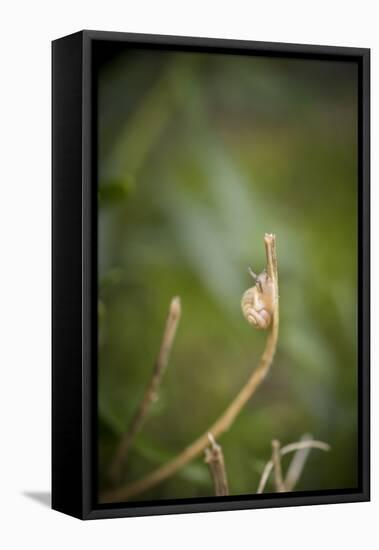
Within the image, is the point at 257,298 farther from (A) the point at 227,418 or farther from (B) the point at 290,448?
(B) the point at 290,448

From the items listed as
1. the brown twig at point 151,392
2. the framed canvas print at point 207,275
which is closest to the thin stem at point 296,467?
the framed canvas print at point 207,275

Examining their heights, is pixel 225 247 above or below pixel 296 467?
above

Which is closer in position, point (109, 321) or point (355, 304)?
point (109, 321)

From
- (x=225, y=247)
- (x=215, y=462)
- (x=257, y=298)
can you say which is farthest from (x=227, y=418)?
(x=225, y=247)

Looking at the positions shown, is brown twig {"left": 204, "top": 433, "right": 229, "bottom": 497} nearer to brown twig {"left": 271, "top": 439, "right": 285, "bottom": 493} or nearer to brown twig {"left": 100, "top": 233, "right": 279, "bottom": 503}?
brown twig {"left": 100, "top": 233, "right": 279, "bottom": 503}

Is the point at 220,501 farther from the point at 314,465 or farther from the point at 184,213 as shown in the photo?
the point at 184,213

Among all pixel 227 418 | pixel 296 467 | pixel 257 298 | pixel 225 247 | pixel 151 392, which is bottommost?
pixel 296 467

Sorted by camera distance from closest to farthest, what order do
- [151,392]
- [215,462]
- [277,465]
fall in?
1. [151,392]
2. [215,462]
3. [277,465]

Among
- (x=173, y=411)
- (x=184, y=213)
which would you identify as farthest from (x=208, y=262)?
(x=173, y=411)
